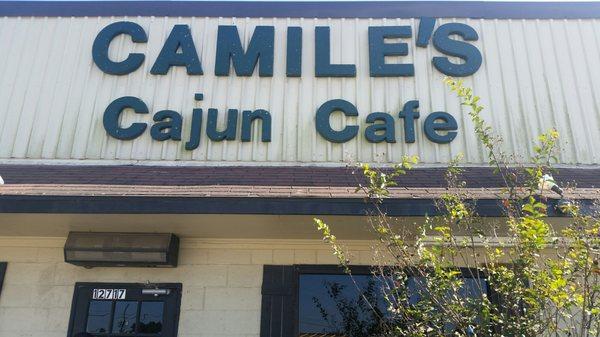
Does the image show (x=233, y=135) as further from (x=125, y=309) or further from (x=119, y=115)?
(x=125, y=309)

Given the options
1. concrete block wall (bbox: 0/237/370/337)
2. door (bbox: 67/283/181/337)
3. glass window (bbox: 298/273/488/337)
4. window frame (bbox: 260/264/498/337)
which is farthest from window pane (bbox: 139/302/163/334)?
glass window (bbox: 298/273/488/337)

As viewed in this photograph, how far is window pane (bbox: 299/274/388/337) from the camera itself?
5.69 m

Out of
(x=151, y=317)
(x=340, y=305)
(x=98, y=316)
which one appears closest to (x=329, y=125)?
(x=340, y=305)

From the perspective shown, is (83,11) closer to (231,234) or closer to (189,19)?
(189,19)

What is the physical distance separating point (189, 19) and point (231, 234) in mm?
3567

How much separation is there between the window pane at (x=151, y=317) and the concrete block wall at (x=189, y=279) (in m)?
0.23

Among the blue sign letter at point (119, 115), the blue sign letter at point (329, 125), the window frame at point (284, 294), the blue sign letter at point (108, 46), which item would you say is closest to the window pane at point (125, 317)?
the window frame at point (284, 294)

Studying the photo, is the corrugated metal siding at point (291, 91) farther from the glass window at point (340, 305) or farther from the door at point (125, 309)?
the door at point (125, 309)

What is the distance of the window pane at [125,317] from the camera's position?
5.75 metres

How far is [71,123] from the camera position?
726 centimetres

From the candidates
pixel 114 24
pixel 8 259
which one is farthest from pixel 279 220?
pixel 114 24

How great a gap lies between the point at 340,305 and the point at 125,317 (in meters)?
2.19

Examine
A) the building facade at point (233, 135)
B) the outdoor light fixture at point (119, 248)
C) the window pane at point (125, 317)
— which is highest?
the building facade at point (233, 135)

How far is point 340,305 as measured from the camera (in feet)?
19.1
